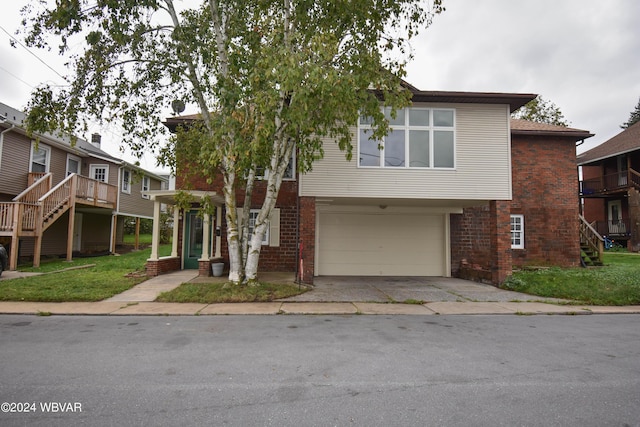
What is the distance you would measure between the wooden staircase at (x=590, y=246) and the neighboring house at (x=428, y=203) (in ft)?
2.20

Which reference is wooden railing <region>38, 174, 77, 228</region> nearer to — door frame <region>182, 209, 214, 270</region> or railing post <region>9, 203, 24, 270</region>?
railing post <region>9, 203, 24, 270</region>

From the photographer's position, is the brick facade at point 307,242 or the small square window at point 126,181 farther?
the small square window at point 126,181

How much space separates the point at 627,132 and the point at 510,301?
24945 millimetres

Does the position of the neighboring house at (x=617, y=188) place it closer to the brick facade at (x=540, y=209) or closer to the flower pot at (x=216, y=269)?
the brick facade at (x=540, y=209)

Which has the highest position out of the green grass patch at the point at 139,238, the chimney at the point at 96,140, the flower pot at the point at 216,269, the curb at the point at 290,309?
the chimney at the point at 96,140

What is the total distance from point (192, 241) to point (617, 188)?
82.4ft

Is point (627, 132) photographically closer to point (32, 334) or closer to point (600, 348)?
point (600, 348)

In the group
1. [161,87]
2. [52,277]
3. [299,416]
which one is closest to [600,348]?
[299,416]

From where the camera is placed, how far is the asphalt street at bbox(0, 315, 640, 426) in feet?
10.5

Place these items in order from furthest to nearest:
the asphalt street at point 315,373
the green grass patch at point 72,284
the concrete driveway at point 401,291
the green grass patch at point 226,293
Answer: the concrete driveway at point 401,291
the green grass patch at point 226,293
the green grass patch at point 72,284
the asphalt street at point 315,373

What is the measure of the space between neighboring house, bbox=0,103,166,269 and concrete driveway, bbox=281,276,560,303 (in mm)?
6195

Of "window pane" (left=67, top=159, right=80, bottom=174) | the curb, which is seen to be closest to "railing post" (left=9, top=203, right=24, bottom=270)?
the curb

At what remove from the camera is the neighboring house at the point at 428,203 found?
1160 centimetres

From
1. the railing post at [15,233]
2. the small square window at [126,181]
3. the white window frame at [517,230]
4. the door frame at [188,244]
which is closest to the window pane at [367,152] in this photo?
the door frame at [188,244]
